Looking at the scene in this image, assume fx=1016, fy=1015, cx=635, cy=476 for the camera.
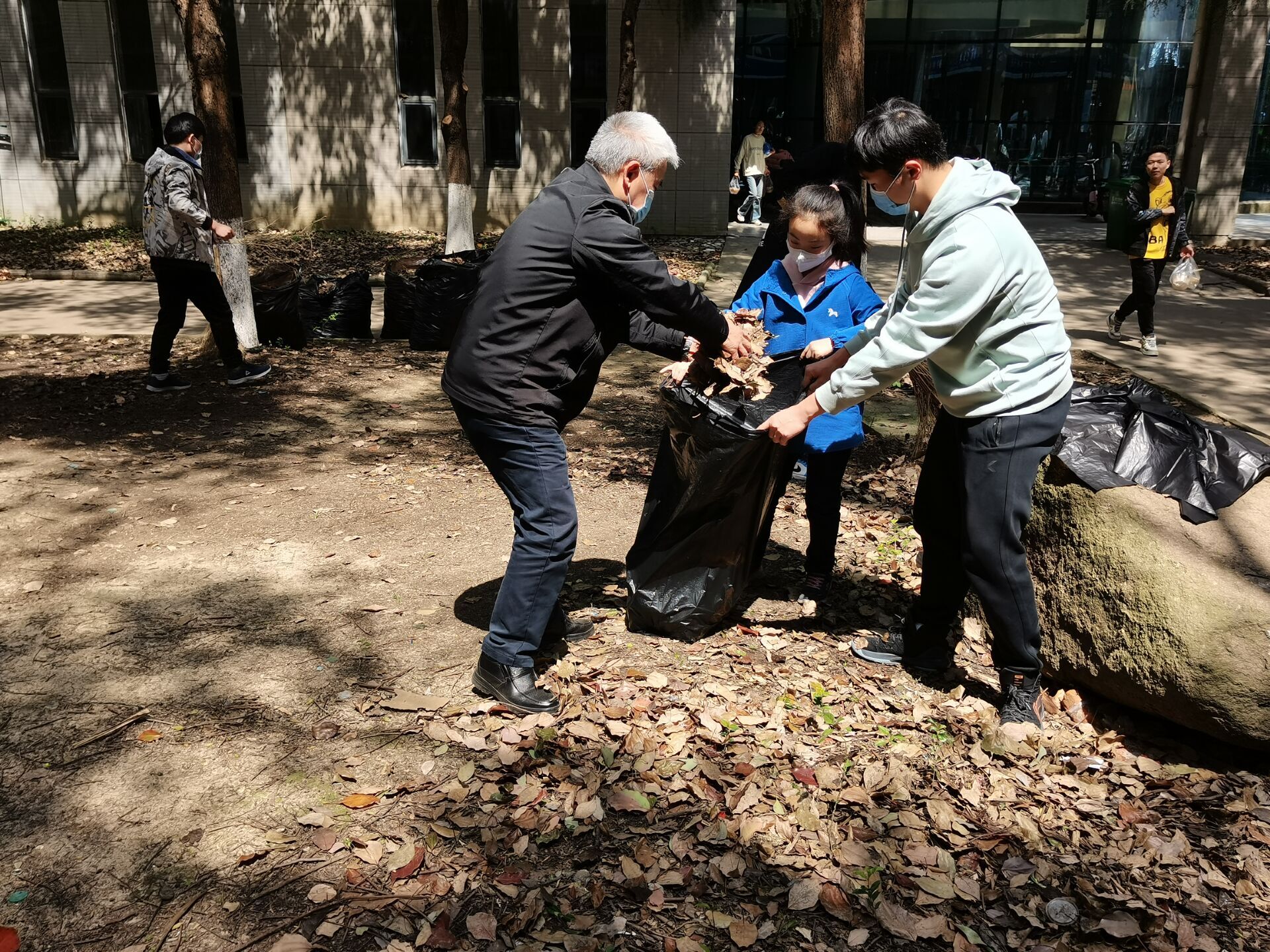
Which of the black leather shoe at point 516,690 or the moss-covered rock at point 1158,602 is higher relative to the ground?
the moss-covered rock at point 1158,602

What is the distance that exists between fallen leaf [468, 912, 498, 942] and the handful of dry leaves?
6.53 feet

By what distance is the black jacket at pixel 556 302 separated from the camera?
3.12m

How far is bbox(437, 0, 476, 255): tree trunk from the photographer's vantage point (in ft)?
38.8

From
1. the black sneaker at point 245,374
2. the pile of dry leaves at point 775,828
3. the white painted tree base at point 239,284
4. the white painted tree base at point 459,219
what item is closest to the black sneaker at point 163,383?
the black sneaker at point 245,374

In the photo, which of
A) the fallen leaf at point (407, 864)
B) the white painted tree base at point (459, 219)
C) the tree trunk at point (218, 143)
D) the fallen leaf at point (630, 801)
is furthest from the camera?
the white painted tree base at point (459, 219)

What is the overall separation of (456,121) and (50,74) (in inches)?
301

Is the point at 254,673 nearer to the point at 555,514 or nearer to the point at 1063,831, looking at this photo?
the point at 555,514

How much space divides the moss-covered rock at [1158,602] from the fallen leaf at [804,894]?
1.33 meters

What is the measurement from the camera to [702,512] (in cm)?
373

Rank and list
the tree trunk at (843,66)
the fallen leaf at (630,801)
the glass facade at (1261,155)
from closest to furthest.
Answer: the fallen leaf at (630,801) < the tree trunk at (843,66) < the glass facade at (1261,155)

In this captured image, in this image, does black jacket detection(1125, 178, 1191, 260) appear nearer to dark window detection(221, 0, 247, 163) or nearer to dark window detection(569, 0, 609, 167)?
dark window detection(569, 0, 609, 167)

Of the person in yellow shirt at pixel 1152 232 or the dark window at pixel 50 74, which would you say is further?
the dark window at pixel 50 74

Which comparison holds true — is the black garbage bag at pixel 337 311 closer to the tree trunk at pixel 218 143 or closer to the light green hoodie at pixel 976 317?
the tree trunk at pixel 218 143

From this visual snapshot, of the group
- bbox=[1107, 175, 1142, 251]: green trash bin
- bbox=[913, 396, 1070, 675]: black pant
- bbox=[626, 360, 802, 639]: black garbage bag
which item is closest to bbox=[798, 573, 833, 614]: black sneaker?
bbox=[626, 360, 802, 639]: black garbage bag
